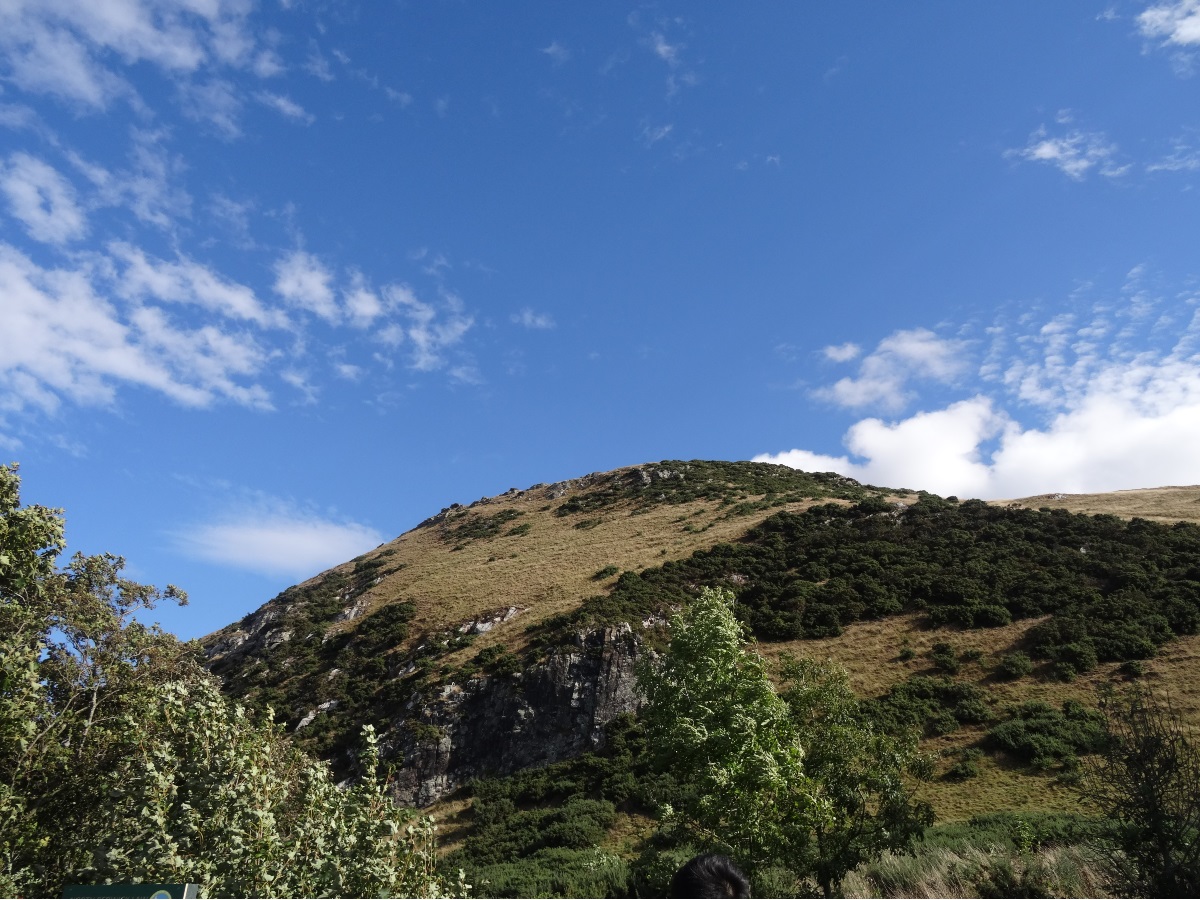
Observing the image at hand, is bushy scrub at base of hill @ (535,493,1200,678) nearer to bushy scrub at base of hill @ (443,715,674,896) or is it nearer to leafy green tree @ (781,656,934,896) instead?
bushy scrub at base of hill @ (443,715,674,896)

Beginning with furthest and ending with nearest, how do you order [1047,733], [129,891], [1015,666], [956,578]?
[956,578], [1015,666], [1047,733], [129,891]

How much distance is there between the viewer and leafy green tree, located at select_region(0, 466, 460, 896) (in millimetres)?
7109

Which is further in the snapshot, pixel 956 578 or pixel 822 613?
pixel 956 578

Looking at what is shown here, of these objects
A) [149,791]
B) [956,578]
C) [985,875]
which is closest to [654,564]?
[956,578]

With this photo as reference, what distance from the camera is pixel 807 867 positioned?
54.7 ft

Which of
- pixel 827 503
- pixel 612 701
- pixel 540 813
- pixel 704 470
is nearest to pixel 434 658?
pixel 612 701

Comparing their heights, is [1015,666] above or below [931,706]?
above

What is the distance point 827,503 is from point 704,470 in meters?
26.7

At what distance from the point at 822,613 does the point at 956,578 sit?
30.7 ft

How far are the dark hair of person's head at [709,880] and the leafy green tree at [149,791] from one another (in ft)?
13.3

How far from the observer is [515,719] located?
38000mm

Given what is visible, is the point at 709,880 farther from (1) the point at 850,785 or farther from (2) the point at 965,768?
(2) the point at 965,768

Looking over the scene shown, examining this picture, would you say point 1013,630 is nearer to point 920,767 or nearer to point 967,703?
point 967,703

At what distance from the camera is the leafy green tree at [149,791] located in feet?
23.3
